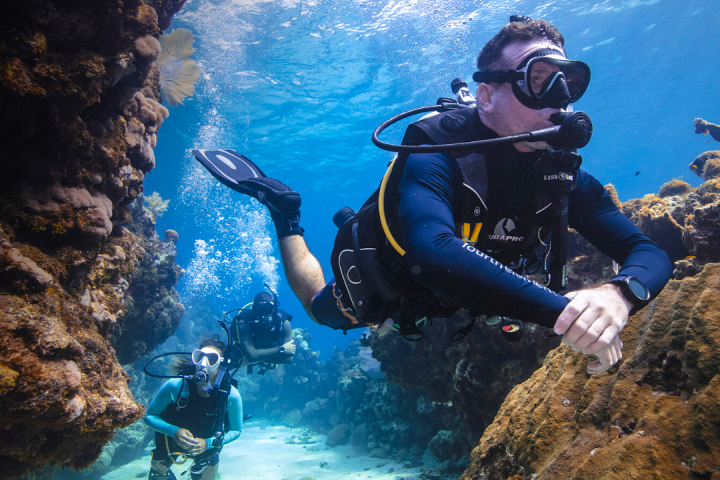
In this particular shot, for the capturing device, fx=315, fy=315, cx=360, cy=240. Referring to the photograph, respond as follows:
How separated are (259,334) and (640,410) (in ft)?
26.8

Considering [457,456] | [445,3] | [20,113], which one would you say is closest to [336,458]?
[457,456]

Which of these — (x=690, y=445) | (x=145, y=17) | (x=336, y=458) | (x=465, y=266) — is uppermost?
(x=145, y=17)

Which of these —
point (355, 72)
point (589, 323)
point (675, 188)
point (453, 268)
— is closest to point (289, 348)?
point (453, 268)

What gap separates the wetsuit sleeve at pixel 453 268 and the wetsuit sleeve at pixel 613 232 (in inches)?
31.2

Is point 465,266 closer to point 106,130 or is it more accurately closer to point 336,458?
point 106,130

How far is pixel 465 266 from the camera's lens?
1.37 m

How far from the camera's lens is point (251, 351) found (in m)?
8.36

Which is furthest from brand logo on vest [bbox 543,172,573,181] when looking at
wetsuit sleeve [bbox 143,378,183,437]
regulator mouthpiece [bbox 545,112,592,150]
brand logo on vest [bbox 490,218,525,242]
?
wetsuit sleeve [bbox 143,378,183,437]

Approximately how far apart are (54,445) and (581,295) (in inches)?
135

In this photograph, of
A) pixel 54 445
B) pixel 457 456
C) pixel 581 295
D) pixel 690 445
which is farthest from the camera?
pixel 457 456

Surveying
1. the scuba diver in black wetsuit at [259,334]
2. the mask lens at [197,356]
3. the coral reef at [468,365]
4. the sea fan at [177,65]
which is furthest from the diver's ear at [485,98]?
the scuba diver in black wetsuit at [259,334]

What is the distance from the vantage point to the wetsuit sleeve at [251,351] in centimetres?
834

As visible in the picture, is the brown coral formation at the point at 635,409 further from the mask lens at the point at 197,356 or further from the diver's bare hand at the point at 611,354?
the mask lens at the point at 197,356

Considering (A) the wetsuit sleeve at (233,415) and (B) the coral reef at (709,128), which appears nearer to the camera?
(A) the wetsuit sleeve at (233,415)
